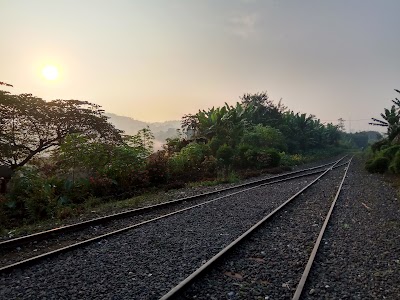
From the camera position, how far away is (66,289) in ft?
14.8

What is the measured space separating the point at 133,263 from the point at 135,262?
0.05 meters

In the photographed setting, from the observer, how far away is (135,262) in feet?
18.1

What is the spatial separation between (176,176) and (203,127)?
32.2 feet

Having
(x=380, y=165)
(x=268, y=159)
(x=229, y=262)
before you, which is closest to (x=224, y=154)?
(x=268, y=159)

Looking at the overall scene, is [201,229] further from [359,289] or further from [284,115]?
[284,115]

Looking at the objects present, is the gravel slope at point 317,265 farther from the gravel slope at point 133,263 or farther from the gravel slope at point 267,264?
the gravel slope at point 133,263

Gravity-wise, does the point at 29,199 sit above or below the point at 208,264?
above

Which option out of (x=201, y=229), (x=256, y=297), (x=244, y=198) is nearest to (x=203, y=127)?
(x=244, y=198)

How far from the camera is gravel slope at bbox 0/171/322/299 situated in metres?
4.47

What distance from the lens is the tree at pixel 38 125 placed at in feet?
45.8

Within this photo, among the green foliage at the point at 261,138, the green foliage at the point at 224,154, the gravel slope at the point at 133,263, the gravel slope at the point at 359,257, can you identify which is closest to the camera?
the gravel slope at the point at 133,263

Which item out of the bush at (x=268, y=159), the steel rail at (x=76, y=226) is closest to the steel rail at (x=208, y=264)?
the steel rail at (x=76, y=226)

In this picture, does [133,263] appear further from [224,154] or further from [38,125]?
[224,154]

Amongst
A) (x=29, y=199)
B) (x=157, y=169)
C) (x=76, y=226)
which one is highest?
(x=157, y=169)
